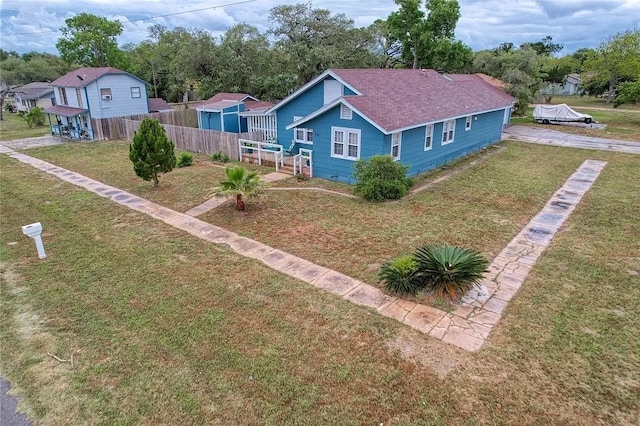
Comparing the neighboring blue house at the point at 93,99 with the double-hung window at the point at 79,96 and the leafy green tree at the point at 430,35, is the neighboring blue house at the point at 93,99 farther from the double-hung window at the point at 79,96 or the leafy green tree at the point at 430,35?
the leafy green tree at the point at 430,35

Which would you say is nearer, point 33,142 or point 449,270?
point 449,270

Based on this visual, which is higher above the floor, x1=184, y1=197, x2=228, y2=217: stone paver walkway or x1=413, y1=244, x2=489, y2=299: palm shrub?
x1=413, y1=244, x2=489, y2=299: palm shrub

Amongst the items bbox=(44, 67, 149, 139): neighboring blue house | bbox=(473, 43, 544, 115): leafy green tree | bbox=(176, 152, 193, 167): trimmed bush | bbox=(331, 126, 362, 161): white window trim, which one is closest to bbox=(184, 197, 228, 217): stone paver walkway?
bbox=(331, 126, 362, 161): white window trim

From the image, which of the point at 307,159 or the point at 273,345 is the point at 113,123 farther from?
the point at 273,345

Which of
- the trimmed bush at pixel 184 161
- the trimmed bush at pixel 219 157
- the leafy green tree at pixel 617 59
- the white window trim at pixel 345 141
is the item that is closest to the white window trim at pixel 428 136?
the white window trim at pixel 345 141

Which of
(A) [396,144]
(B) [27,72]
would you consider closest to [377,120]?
(A) [396,144]

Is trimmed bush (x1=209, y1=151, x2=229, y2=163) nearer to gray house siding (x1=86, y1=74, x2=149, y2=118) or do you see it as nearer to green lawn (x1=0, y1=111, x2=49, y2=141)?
gray house siding (x1=86, y1=74, x2=149, y2=118)

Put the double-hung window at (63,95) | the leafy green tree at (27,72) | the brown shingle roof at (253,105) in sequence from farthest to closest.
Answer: the leafy green tree at (27,72)
the double-hung window at (63,95)
the brown shingle roof at (253,105)
